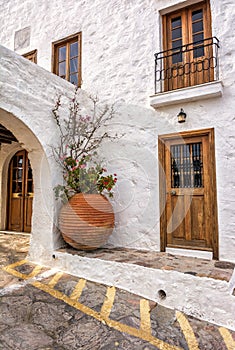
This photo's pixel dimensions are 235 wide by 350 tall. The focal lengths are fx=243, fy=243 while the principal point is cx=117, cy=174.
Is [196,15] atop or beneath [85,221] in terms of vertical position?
atop

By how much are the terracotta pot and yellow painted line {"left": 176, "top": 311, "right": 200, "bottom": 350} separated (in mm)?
1587

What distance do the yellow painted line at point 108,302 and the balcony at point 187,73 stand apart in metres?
3.07

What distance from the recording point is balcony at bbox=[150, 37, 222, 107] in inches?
154

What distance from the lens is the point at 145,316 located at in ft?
8.70

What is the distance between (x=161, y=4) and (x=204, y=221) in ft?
13.1

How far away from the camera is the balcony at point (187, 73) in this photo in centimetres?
392

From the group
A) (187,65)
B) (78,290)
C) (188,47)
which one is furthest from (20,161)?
(188,47)

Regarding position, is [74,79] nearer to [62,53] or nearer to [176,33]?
[62,53]

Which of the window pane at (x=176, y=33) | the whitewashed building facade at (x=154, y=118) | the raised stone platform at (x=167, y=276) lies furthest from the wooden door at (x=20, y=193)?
the window pane at (x=176, y=33)

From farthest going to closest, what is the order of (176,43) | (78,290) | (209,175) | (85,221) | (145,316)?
(176,43), (209,175), (85,221), (78,290), (145,316)

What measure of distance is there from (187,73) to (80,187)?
2.72 m

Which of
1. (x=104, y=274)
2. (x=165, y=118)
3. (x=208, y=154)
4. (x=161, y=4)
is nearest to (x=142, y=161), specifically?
(x=165, y=118)

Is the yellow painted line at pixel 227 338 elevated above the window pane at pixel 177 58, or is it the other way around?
the window pane at pixel 177 58

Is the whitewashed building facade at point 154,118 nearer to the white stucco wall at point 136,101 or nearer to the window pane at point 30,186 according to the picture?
the white stucco wall at point 136,101
